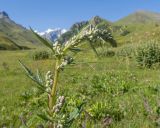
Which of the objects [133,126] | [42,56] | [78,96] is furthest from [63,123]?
[42,56]

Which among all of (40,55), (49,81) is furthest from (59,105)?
(40,55)

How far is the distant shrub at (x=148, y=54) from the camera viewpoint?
2364 centimetres

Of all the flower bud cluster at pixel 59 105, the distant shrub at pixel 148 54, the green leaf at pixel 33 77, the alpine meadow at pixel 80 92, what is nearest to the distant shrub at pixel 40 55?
the alpine meadow at pixel 80 92

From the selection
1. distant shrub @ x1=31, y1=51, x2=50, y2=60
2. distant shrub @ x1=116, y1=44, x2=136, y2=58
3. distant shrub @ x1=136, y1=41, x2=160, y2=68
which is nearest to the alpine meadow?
distant shrub @ x1=136, y1=41, x2=160, y2=68

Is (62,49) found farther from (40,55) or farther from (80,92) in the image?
(40,55)

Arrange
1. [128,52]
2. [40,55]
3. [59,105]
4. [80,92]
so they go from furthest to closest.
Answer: [40,55] < [128,52] < [80,92] < [59,105]

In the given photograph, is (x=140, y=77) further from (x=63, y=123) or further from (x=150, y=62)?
(x=63, y=123)

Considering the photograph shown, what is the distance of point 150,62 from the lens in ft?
78.0

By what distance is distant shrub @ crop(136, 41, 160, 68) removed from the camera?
931 inches

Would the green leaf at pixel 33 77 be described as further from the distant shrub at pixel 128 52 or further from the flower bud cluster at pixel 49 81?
the distant shrub at pixel 128 52

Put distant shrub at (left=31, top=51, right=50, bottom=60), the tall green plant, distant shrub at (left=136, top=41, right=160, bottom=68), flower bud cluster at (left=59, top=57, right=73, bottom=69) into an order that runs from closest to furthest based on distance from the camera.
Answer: the tall green plant → flower bud cluster at (left=59, top=57, right=73, bottom=69) → distant shrub at (left=136, top=41, right=160, bottom=68) → distant shrub at (left=31, top=51, right=50, bottom=60)

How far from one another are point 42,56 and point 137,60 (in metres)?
16.0

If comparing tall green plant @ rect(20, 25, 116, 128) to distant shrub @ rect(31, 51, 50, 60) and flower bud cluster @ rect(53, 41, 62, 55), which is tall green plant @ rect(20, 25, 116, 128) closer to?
flower bud cluster @ rect(53, 41, 62, 55)

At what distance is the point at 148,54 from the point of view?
24.3m
